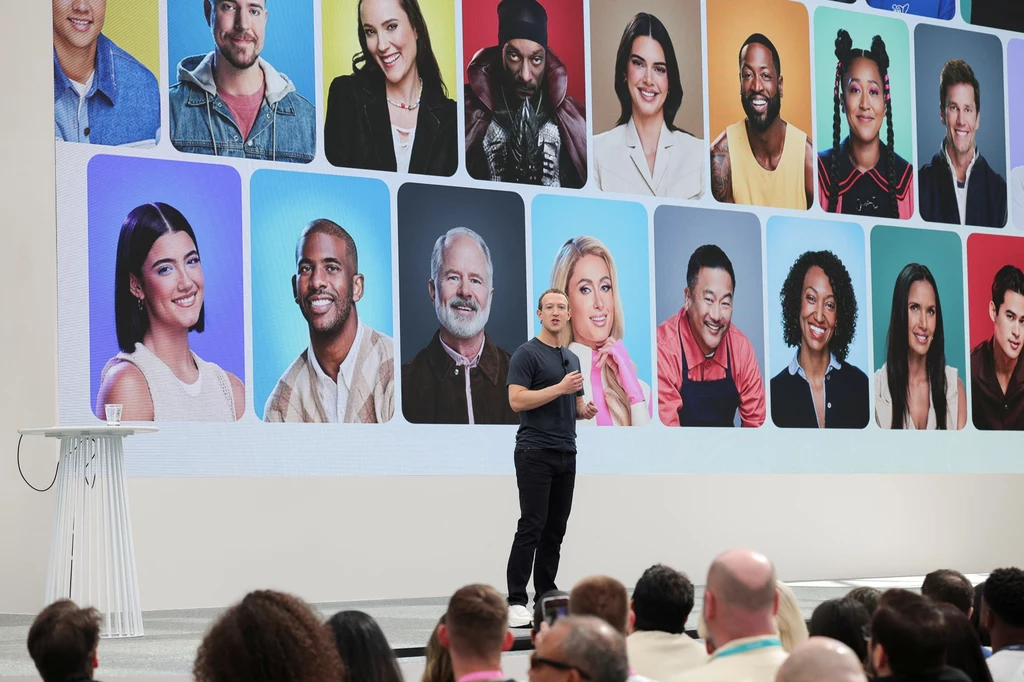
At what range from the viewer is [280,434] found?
5.80 m

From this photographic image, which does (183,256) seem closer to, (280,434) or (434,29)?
(280,434)

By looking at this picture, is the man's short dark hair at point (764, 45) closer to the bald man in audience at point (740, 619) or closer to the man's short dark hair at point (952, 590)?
the man's short dark hair at point (952, 590)

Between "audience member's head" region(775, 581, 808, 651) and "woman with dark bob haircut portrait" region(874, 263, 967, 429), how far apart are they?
494 centimetres

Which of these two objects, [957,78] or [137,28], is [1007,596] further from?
[957,78]

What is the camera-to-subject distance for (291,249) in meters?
5.87

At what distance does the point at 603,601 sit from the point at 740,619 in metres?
0.38

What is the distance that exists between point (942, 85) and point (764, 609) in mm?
6416

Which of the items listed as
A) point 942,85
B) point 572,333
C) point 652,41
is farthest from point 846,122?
point 572,333

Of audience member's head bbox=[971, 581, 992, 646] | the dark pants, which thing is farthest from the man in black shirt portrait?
audience member's head bbox=[971, 581, 992, 646]

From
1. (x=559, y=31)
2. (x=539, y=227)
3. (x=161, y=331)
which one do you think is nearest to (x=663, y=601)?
(x=161, y=331)

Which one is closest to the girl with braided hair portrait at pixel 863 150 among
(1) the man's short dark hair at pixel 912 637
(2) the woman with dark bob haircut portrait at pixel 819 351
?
(2) the woman with dark bob haircut portrait at pixel 819 351

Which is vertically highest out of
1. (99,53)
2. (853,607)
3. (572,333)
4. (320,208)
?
(99,53)

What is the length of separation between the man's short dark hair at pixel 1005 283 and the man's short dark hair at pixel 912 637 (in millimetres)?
6289

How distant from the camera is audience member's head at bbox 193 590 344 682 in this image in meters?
1.58
